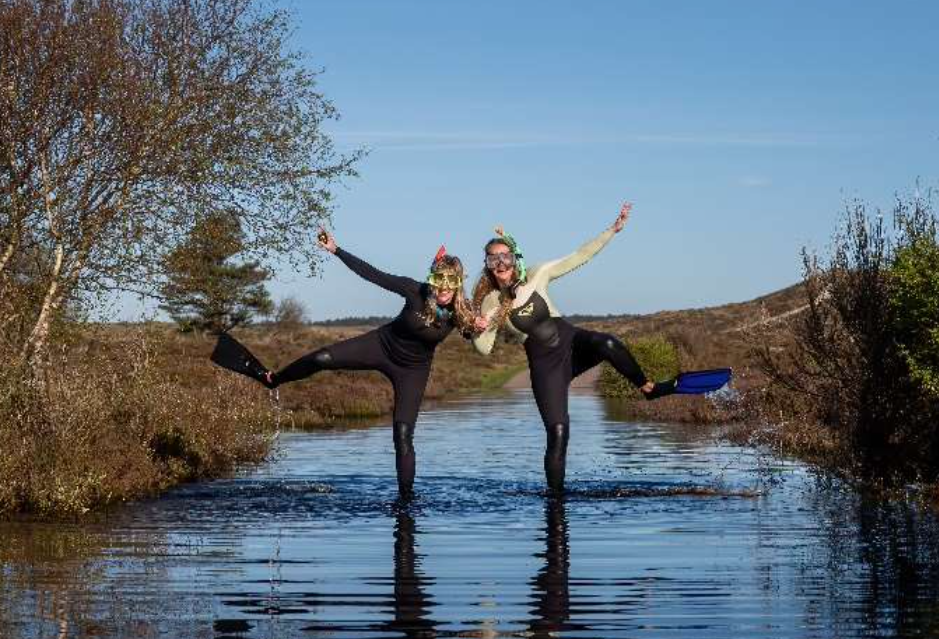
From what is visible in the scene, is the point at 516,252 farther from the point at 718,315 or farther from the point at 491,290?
the point at 718,315

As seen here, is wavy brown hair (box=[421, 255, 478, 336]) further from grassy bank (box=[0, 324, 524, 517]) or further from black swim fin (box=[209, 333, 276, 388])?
grassy bank (box=[0, 324, 524, 517])

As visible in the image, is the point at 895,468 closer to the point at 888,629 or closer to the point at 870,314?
the point at 870,314

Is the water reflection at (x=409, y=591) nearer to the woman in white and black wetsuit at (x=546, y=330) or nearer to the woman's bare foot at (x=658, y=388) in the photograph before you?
the woman in white and black wetsuit at (x=546, y=330)

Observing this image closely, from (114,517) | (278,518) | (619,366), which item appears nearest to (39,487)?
(114,517)

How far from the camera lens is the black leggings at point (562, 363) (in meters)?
18.1

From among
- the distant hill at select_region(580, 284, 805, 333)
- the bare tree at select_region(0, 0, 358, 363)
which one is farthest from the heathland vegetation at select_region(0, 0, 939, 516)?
the distant hill at select_region(580, 284, 805, 333)

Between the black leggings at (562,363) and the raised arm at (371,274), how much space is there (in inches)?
63.4

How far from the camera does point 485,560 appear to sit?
44.6 ft

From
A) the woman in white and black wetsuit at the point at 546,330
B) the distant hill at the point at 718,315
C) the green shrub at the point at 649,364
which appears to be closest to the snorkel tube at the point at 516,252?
the woman in white and black wetsuit at the point at 546,330

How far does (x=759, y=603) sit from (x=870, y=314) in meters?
9.12

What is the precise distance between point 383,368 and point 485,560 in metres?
5.10

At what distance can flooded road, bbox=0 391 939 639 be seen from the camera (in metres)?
10.3

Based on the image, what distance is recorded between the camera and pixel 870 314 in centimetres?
1942

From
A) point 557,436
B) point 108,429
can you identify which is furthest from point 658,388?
point 108,429
